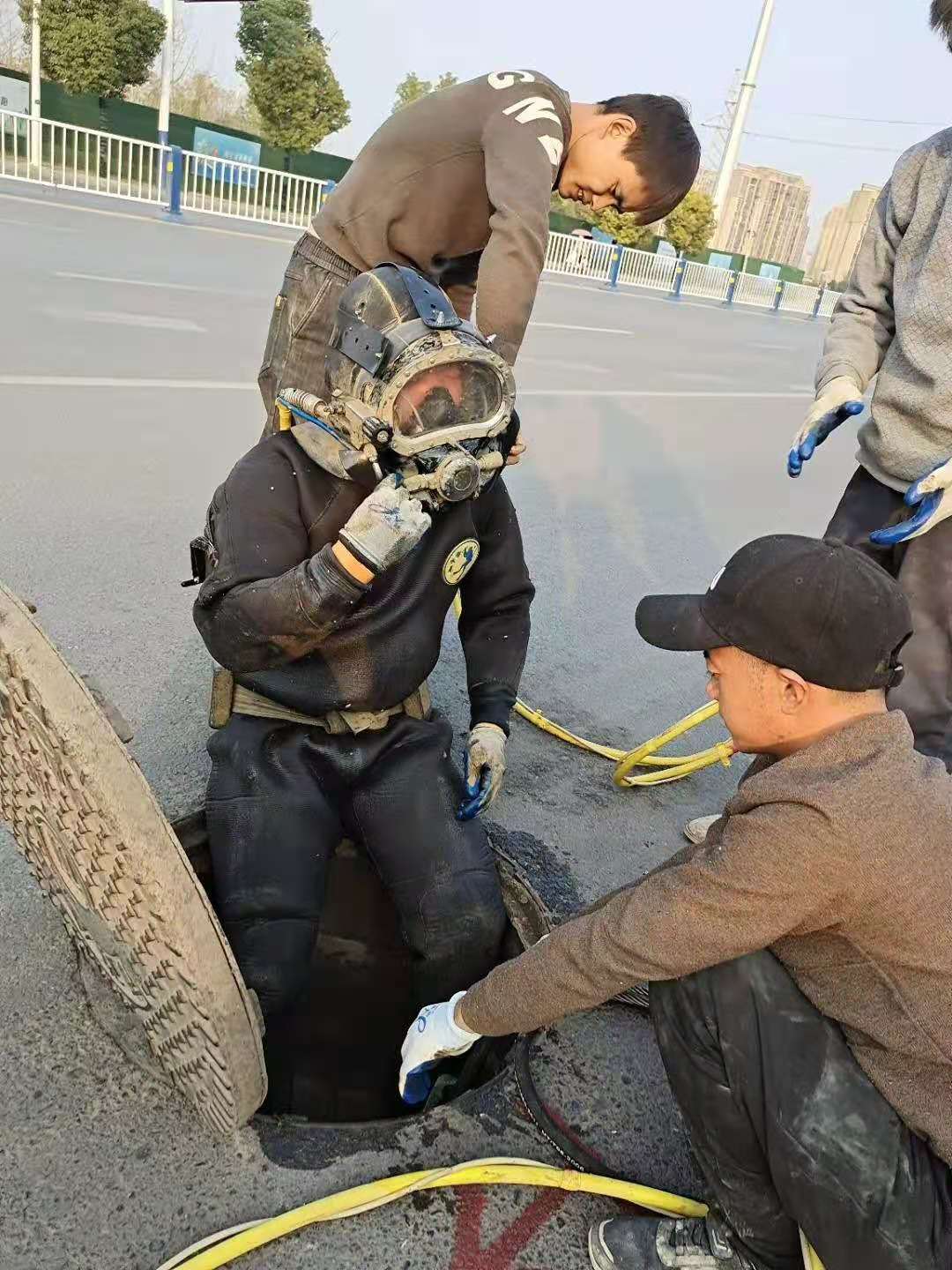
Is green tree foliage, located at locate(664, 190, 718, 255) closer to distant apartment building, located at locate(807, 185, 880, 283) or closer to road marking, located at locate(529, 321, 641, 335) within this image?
road marking, located at locate(529, 321, 641, 335)

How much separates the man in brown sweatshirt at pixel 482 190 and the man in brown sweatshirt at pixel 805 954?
1.42 m

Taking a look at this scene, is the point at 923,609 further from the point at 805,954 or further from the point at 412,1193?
the point at 412,1193

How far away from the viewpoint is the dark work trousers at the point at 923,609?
2.42 m

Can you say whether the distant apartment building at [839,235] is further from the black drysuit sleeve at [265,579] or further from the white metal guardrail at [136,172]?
the black drysuit sleeve at [265,579]

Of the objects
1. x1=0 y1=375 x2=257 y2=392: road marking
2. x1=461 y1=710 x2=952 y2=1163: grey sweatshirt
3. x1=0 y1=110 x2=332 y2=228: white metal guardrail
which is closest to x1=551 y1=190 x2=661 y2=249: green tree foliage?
x1=0 y1=110 x2=332 y2=228: white metal guardrail

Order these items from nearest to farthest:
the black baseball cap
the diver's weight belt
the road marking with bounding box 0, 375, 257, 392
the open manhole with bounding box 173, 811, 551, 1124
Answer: the black baseball cap < the open manhole with bounding box 173, 811, 551, 1124 < the diver's weight belt < the road marking with bounding box 0, 375, 257, 392

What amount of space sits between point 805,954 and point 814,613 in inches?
21.3

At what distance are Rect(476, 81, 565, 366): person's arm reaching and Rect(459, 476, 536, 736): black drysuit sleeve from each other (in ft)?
1.61

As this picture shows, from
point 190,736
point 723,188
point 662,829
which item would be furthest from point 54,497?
point 723,188

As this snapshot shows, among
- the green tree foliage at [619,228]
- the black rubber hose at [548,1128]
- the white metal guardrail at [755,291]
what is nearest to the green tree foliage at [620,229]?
the green tree foliage at [619,228]

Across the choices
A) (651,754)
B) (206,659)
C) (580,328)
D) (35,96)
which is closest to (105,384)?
(206,659)

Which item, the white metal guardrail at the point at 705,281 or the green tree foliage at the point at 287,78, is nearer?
the green tree foliage at the point at 287,78

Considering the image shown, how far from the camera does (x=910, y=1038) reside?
54.8 inches

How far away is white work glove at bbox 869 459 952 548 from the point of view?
2.26 metres
